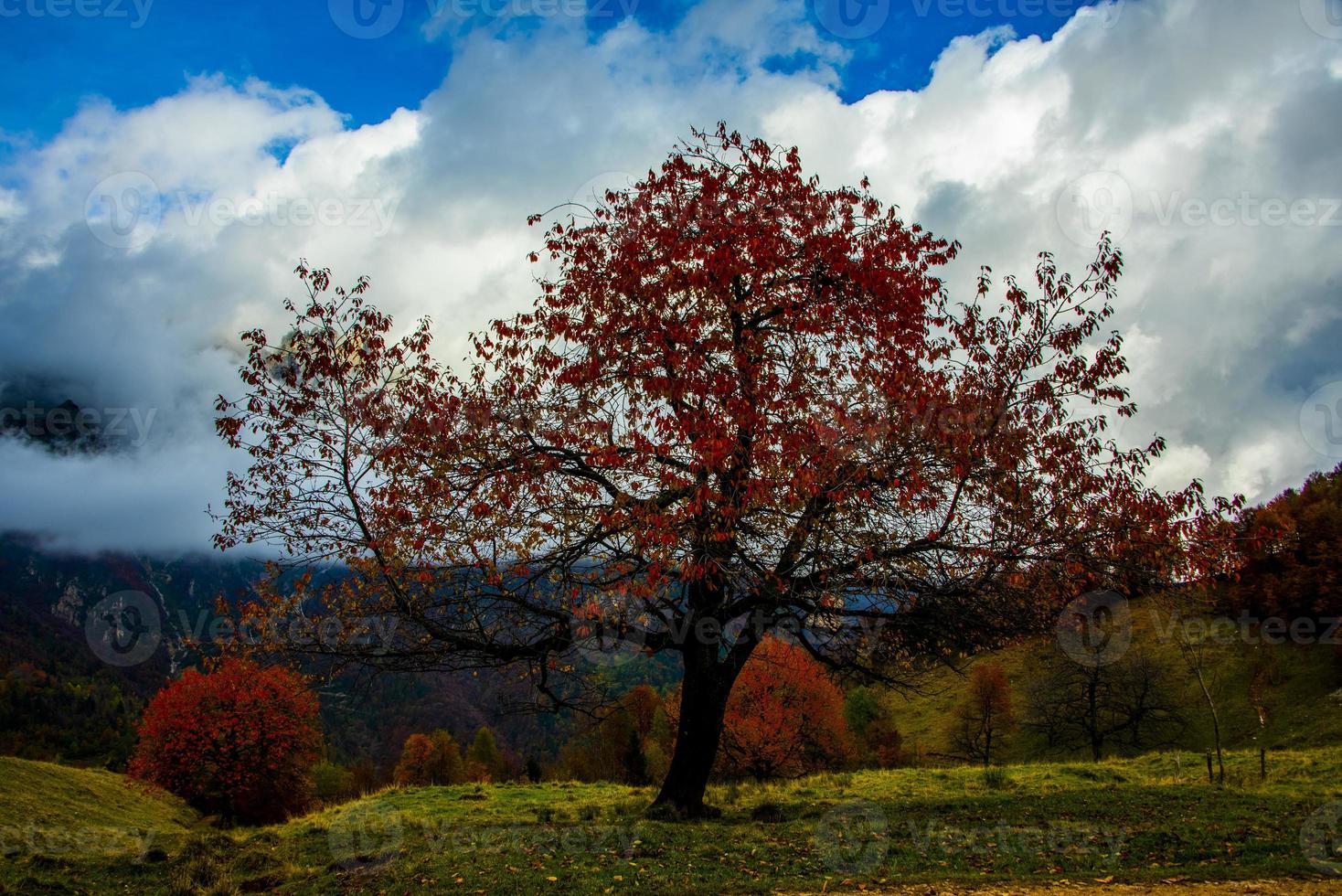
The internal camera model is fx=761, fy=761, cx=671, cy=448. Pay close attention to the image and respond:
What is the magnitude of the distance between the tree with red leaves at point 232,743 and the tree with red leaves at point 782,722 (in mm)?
21958

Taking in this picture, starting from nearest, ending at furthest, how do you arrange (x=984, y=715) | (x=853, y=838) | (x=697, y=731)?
(x=853, y=838) → (x=697, y=731) → (x=984, y=715)

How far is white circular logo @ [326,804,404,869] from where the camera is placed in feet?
35.2

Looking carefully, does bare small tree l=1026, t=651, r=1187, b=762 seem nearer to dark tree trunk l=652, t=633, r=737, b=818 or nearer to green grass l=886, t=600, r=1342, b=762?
green grass l=886, t=600, r=1342, b=762

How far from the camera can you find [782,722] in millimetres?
42719

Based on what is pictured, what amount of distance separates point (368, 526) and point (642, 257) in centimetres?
595

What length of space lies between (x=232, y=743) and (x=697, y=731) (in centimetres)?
3512

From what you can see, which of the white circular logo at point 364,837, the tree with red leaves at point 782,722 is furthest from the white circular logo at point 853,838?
the tree with red leaves at point 782,722

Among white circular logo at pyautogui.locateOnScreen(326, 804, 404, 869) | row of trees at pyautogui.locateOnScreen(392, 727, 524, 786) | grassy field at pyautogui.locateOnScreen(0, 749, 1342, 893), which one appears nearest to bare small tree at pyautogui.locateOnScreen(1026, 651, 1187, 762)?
grassy field at pyautogui.locateOnScreen(0, 749, 1342, 893)

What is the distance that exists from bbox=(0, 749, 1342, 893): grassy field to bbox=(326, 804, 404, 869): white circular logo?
66 mm

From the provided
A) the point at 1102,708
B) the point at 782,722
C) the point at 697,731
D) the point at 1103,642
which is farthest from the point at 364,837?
the point at 1103,642

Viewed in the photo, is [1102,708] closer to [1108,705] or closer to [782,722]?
[1108,705]

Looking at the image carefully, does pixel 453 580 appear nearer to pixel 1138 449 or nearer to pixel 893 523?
pixel 893 523

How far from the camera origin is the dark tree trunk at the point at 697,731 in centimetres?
1402

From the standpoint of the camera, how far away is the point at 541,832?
12.6m
